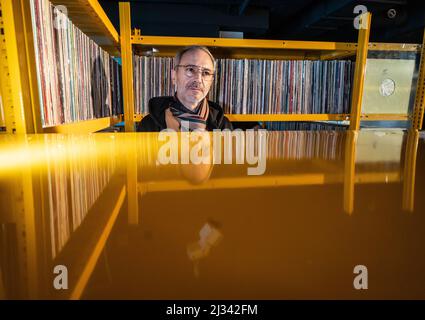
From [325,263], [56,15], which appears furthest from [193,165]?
[56,15]

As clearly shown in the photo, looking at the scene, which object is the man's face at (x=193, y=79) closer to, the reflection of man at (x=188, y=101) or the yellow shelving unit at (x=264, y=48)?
the reflection of man at (x=188, y=101)

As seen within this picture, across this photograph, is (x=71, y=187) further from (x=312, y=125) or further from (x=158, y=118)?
(x=312, y=125)

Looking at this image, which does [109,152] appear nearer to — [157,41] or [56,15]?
[56,15]

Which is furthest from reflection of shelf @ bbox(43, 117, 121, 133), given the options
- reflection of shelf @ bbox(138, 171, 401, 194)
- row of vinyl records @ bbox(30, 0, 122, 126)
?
reflection of shelf @ bbox(138, 171, 401, 194)

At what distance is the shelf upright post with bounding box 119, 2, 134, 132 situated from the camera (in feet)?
4.50

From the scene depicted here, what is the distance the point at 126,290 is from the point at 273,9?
16.3ft

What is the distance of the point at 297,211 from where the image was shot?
8.1 inches

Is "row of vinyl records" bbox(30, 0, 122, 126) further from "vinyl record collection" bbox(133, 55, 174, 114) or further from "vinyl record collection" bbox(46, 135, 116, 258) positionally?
"vinyl record collection" bbox(46, 135, 116, 258)

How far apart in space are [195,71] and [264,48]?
521 millimetres

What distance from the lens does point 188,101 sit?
146 centimetres

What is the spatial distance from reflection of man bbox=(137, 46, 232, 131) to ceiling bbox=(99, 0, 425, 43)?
8.37ft

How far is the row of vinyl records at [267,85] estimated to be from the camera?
5.03 ft

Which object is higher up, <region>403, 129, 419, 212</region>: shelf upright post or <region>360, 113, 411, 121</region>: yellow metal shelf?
<region>360, 113, 411, 121</region>: yellow metal shelf

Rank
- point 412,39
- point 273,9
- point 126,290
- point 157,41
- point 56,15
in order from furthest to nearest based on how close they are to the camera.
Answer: point 412,39 < point 273,9 < point 157,41 < point 56,15 < point 126,290
